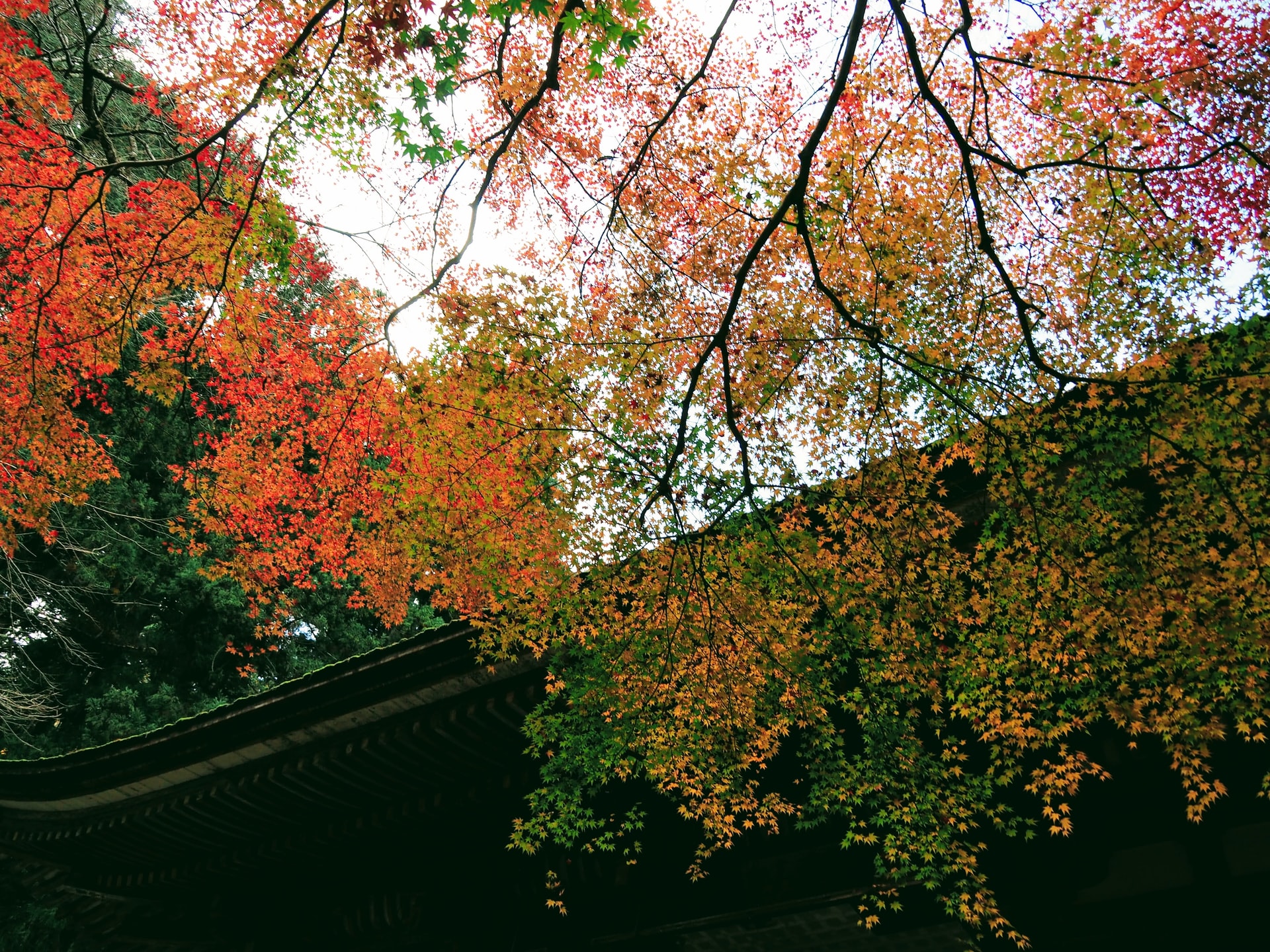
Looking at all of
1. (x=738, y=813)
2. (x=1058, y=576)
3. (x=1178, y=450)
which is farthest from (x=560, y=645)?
(x=1178, y=450)

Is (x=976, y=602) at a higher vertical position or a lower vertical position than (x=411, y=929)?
higher

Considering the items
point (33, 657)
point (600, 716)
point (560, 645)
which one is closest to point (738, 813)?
point (600, 716)

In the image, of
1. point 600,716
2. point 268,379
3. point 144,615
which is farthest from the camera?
point 144,615

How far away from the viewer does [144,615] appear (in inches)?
729

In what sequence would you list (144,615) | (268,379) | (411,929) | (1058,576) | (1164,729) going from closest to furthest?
(1164,729) → (1058,576) → (411,929) → (268,379) → (144,615)

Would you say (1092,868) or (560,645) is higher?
(560,645)

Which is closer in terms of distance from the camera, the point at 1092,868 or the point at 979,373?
the point at 1092,868

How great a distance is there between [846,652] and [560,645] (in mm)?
2037

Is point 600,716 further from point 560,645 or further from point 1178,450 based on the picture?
point 1178,450

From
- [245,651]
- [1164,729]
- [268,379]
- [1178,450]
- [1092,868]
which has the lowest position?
[1092,868]

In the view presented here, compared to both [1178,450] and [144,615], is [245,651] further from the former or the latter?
[1178,450]

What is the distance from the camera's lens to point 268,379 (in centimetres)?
1691

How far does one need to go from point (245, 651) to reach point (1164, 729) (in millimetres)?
19254

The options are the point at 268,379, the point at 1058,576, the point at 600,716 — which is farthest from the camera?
the point at 268,379
